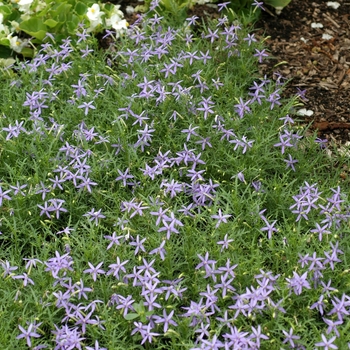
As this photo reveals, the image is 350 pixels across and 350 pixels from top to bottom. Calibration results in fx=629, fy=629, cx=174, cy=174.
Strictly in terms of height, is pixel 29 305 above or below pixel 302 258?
below

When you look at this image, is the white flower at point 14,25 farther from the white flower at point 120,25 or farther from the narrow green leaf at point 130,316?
the narrow green leaf at point 130,316

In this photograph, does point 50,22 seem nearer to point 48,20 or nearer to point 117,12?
point 48,20

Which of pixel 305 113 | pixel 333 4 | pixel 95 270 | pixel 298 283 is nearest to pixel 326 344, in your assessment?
pixel 298 283

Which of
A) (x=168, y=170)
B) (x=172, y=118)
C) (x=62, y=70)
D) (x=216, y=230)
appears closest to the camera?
(x=216, y=230)

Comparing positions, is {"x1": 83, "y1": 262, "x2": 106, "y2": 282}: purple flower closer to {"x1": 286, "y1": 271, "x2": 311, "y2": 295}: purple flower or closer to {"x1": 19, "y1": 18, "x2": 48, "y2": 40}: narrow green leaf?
{"x1": 286, "y1": 271, "x2": 311, "y2": 295}: purple flower

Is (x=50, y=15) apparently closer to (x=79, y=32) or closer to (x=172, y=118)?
(x=79, y=32)

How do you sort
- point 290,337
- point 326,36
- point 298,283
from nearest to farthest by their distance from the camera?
point 290,337 → point 298,283 → point 326,36

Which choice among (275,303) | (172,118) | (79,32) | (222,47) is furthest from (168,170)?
(79,32)
